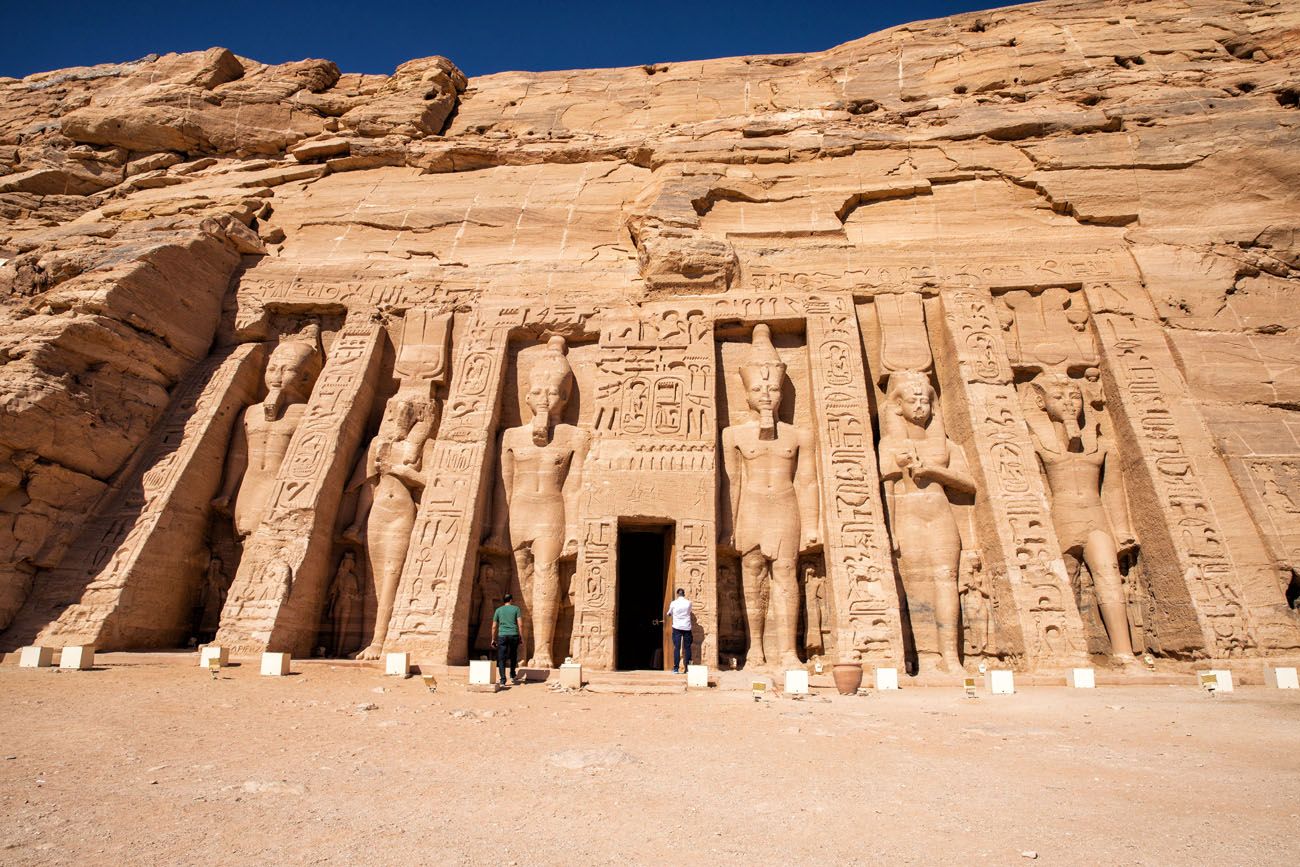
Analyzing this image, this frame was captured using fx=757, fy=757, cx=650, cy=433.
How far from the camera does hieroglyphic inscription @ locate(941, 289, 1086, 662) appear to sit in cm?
870

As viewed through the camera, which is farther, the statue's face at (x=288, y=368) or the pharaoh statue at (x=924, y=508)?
the statue's face at (x=288, y=368)

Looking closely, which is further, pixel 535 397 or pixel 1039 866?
pixel 535 397

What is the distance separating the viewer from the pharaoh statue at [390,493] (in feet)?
33.1

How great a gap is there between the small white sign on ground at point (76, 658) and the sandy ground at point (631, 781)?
1382 mm

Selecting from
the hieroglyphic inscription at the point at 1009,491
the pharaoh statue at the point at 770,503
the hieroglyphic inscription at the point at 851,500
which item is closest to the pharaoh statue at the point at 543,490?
the pharaoh statue at the point at 770,503

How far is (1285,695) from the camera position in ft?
22.1

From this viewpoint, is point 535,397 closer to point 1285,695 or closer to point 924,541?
point 924,541

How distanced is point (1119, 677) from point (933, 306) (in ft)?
19.2

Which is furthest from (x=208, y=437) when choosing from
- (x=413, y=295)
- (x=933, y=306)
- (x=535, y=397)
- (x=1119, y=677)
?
(x=1119, y=677)

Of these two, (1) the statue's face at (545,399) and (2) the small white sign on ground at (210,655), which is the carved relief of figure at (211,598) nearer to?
(2) the small white sign on ground at (210,655)

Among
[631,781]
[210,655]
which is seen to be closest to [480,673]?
[210,655]

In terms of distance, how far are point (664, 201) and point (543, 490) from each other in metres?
5.67

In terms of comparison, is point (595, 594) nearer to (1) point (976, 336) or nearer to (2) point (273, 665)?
(2) point (273, 665)

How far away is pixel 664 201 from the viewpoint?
12.9m
